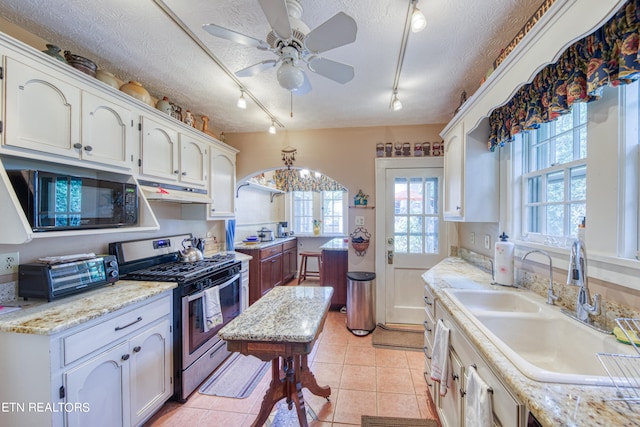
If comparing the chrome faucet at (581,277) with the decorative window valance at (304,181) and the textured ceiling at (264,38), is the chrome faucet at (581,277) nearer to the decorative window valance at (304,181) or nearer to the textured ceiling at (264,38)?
→ the textured ceiling at (264,38)

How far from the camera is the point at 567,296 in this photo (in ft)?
4.51

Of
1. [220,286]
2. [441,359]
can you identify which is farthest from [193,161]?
[441,359]

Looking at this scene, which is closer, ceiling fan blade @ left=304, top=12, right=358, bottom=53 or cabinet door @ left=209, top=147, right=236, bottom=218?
ceiling fan blade @ left=304, top=12, right=358, bottom=53

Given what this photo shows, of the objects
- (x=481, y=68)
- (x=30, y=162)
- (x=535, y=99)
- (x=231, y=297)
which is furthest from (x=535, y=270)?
(x=30, y=162)

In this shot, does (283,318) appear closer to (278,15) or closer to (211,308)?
(211,308)

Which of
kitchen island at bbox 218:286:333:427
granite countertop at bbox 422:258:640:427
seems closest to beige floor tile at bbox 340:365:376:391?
kitchen island at bbox 218:286:333:427

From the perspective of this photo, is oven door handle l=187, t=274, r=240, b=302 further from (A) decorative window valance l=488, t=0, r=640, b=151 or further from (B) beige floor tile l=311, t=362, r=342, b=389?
(A) decorative window valance l=488, t=0, r=640, b=151

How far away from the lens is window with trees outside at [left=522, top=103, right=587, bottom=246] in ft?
4.79

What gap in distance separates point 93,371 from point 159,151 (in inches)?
66.1

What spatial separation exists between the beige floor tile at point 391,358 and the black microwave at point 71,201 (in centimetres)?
254

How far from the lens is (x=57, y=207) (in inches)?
58.8

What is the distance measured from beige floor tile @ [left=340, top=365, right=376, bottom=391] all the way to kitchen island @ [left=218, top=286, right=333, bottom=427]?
11.2 inches

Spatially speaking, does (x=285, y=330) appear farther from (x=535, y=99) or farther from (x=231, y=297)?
(x=535, y=99)

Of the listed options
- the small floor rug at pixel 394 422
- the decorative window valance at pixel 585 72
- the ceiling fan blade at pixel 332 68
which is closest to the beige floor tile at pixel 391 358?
the small floor rug at pixel 394 422
